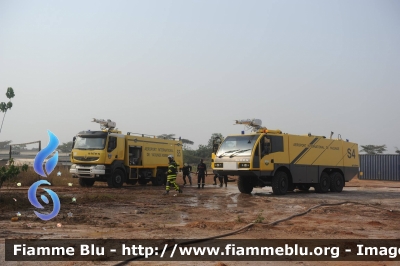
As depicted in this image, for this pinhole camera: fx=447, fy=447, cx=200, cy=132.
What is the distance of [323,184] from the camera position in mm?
20141

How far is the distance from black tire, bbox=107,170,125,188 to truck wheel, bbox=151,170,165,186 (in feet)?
9.34

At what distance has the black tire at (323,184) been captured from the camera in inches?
787

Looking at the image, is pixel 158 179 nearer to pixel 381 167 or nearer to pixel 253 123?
pixel 253 123

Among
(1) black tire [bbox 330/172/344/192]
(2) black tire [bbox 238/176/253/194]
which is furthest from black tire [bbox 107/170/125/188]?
(1) black tire [bbox 330/172/344/192]

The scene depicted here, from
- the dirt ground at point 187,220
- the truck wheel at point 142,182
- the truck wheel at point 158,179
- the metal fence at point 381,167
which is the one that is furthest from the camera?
the metal fence at point 381,167

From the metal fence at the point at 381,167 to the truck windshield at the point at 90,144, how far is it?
2335cm

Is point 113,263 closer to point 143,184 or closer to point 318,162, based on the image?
point 318,162

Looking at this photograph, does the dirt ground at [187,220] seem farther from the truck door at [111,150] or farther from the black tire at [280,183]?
the truck door at [111,150]

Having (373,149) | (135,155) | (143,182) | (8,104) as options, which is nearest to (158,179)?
(143,182)

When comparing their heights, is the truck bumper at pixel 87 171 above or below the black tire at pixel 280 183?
above

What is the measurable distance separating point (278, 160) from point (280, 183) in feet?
3.19

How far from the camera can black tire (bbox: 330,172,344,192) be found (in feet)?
67.9

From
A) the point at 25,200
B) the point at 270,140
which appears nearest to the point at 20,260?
the point at 25,200

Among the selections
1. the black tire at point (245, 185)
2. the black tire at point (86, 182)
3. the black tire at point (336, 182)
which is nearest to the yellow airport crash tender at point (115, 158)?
the black tire at point (86, 182)
